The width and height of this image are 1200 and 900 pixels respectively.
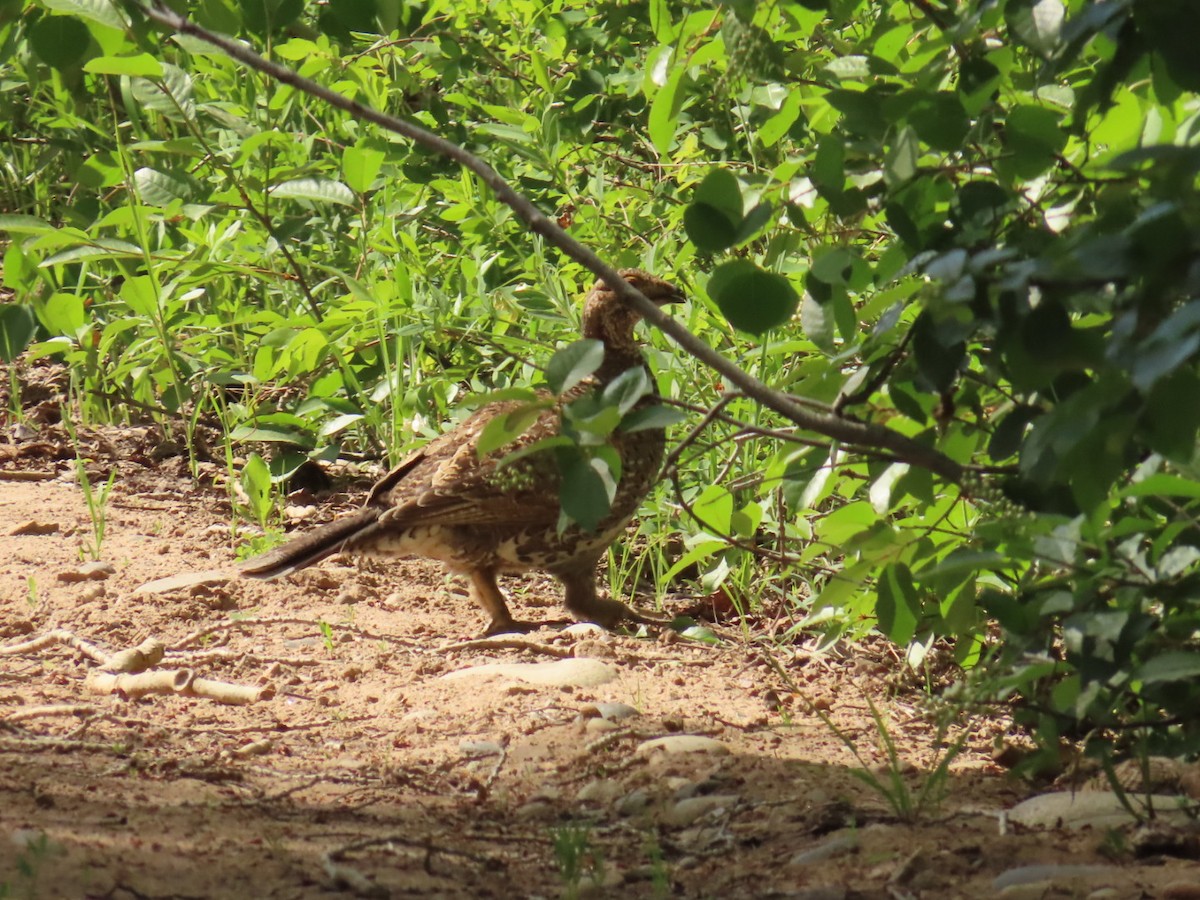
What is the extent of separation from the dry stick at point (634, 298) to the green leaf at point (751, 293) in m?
0.09

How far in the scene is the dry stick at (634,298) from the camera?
2414mm

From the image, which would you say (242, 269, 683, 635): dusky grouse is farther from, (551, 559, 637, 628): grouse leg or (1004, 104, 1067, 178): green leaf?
(1004, 104, 1067, 178): green leaf

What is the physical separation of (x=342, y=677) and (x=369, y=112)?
7.58 feet

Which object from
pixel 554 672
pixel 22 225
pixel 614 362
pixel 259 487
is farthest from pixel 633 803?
pixel 614 362

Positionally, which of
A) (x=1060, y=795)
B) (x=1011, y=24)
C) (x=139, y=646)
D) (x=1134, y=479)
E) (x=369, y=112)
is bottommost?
(x=139, y=646)

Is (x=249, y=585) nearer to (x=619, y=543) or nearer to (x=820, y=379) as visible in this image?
(x=619, y=543)

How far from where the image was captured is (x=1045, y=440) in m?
1.67

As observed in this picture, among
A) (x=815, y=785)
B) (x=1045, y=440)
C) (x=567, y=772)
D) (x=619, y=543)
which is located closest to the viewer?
(x=1045, y=440)

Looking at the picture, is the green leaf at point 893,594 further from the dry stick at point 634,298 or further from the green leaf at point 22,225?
the green leaf at point 22,225

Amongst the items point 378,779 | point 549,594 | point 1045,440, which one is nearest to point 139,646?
point 378,779

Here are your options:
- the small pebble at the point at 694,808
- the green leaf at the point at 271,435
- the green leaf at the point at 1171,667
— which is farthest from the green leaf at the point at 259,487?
the green leaf at the point at 1171,667

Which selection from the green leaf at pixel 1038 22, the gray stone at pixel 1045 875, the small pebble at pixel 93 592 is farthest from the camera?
the small pebble at pixel 93 592

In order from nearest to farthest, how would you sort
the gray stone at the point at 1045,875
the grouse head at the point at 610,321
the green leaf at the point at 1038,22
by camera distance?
1. the green leaf at the point at 1038,22
2. the gray stone at the point at 1045,875
3. the grouse head at the point at 610,321

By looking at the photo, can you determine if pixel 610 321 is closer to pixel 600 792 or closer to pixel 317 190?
pixel 317 190
